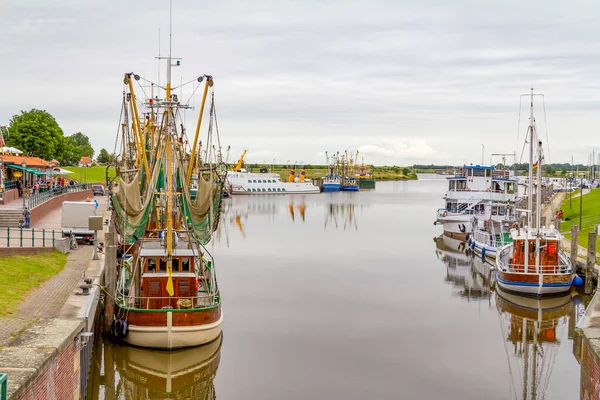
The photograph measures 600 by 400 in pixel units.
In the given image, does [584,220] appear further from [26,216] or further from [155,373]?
[155,373]

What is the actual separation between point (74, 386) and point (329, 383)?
938cm

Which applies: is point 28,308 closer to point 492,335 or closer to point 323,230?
point 492,335

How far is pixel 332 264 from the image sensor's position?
50.1m

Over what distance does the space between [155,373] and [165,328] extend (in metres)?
1.80

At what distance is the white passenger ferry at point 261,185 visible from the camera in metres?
160

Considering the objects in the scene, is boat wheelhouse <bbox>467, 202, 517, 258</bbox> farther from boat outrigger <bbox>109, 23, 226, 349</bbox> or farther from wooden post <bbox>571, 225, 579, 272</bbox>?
boat outrigger <bbox>109, 23, 226, 349</bbox>

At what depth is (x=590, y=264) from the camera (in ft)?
121

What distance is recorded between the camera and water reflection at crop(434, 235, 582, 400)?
82.3 feet

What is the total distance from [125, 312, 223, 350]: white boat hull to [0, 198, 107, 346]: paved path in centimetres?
293

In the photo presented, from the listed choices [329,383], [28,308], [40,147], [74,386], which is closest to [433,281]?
[329,383]

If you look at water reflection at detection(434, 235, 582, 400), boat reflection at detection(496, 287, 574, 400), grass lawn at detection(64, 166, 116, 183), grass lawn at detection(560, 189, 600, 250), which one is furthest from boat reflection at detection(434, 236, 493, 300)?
grass lawn at detection(64, 166, 116, 183)

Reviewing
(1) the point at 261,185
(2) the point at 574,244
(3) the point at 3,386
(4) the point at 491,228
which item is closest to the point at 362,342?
(2) the point at 574,244

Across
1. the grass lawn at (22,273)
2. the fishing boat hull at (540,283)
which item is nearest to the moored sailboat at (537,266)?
the fishing boat hull at (540,283)

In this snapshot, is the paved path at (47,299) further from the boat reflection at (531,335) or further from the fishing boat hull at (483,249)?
the fishing boat hull at (483,249)
